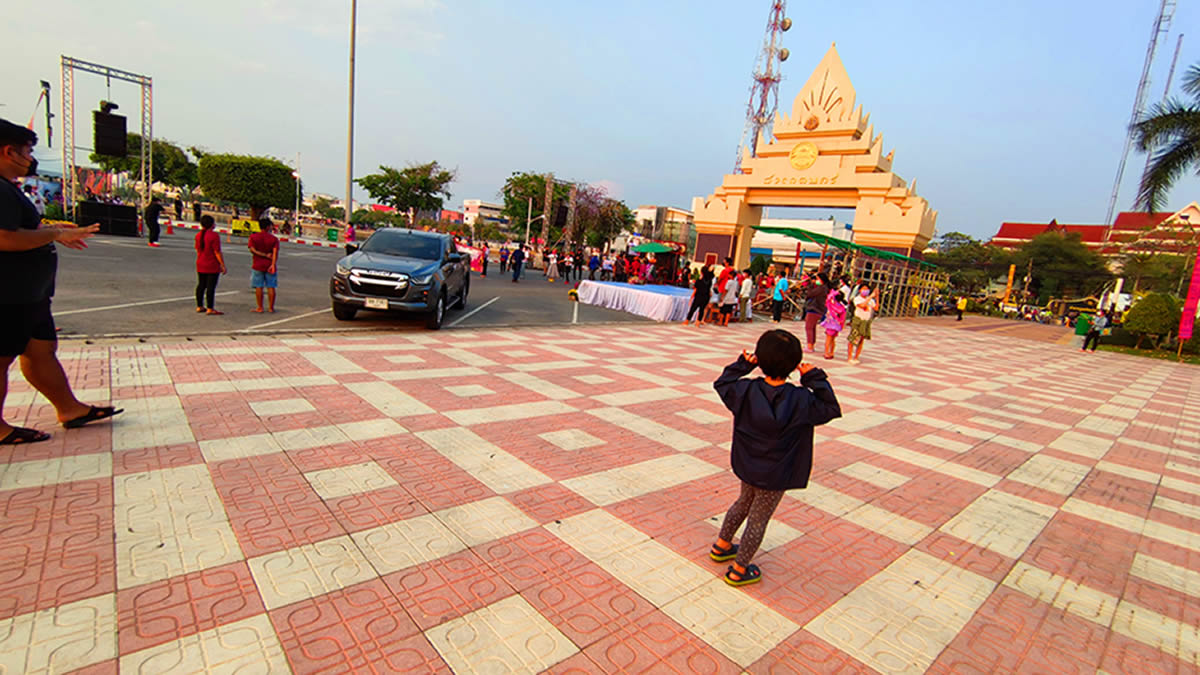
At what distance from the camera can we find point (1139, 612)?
2986 mm

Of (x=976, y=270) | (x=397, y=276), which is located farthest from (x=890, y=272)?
(x=976, y=270)

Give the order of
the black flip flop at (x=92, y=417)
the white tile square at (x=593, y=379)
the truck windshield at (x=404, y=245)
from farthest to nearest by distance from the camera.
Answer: the truck windshield at (x=404, y=245), the white tile square at (x=593, y=379), the black flip flop at (x=92, y=417)

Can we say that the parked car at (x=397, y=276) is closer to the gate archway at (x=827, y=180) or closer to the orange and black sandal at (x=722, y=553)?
the orange and black sandal at (x=722, y=553)

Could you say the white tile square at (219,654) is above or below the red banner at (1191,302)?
below

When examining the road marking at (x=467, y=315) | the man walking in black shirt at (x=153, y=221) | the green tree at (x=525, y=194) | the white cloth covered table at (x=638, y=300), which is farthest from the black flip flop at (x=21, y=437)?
the green tree at (x=525, y=194)

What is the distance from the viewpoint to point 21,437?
11.5ft

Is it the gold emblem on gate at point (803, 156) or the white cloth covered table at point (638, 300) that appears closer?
the white cloth covered table at point (638, 300)

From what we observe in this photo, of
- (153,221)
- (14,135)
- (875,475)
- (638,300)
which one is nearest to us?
(14,135)

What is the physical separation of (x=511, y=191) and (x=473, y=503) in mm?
52587

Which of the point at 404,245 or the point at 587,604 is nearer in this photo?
the point at 587,604

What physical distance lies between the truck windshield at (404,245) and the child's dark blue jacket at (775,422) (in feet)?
26.8

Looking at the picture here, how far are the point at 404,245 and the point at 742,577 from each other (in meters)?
8.82

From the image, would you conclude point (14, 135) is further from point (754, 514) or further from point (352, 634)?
point (754, 514)

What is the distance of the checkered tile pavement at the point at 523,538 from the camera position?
7.33ft
